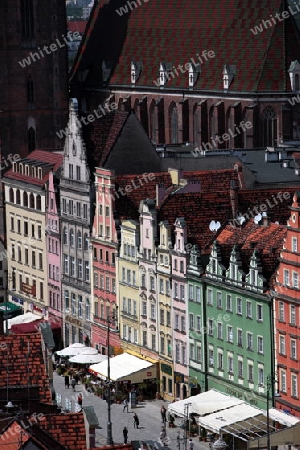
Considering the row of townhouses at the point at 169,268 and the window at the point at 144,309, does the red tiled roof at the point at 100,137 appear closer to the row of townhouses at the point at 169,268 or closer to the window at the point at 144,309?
the row of townhouses at the point at 169,268

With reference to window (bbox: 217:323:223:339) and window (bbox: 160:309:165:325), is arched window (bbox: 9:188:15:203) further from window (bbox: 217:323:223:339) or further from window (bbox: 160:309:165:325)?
window (bbox: 217:323:223:339)

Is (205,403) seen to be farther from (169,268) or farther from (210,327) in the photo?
(169,268)

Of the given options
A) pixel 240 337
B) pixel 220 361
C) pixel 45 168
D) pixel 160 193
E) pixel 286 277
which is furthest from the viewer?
pixel 45 168

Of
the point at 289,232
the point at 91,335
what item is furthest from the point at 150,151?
the point at 289,232

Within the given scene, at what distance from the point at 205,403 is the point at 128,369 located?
49.7 feet

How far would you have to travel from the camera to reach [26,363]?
96.1m

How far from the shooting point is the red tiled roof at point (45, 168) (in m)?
182

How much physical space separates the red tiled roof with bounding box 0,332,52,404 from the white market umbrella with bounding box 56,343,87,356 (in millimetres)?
59138

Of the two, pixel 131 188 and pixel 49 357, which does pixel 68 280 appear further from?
pixel 49 357

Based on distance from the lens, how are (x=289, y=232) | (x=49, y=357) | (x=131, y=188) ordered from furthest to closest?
(x=131, y=188), (x=289, y=232), (x=49, y=357)

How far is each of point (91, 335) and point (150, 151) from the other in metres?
14.4

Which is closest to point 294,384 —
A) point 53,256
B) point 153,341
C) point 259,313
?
point 259,313

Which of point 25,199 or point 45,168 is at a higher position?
point 45,168

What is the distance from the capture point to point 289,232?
131625mm
